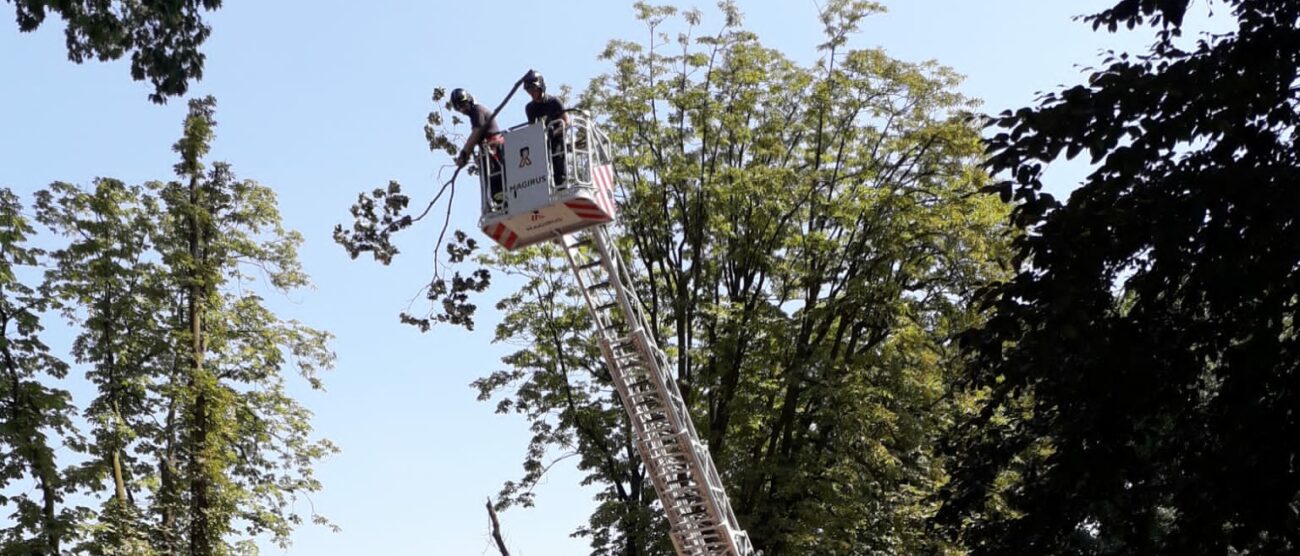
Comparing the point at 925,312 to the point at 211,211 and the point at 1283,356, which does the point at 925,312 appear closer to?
the point at 211,211

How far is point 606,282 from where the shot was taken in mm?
15500

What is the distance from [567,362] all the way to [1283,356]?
641 inches

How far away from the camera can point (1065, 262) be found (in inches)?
380

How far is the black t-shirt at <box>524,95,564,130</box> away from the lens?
552 inches

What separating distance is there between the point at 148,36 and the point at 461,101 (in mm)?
3107

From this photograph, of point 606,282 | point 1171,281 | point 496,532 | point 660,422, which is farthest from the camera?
point 496,532

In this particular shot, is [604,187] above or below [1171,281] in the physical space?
above

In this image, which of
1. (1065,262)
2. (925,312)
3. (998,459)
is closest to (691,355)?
(925,312)

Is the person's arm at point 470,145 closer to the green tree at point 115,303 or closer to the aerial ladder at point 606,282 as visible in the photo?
the aerial ladder at point 606,282

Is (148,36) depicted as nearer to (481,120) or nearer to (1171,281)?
(481,120)

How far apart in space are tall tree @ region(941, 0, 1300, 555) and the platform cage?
189 inches

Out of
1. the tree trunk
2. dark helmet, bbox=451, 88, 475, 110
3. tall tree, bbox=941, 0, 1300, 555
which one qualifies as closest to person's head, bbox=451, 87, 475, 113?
dark helmet, bbox=451, 88, 475, 110

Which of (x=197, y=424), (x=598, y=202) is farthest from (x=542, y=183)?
(x=197, y=424)

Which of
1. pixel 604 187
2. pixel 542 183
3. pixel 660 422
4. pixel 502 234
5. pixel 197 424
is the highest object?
pixel 197 424
